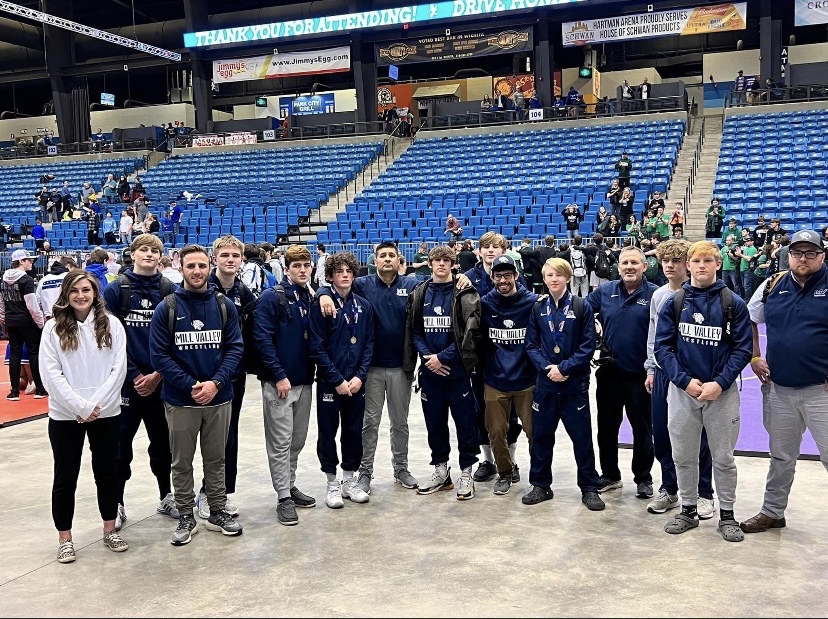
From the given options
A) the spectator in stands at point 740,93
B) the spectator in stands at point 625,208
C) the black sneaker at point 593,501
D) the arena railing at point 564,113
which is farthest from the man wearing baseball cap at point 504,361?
the spectator in stands at point 740,93

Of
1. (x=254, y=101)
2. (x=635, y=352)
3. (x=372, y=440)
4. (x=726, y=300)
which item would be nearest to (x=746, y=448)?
(x=635, y=352)

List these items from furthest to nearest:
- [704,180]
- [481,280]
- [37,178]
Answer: [37,178] → [704,180] → [481,280]

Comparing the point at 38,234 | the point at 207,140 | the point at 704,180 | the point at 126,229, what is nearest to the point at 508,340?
the point at 704,180

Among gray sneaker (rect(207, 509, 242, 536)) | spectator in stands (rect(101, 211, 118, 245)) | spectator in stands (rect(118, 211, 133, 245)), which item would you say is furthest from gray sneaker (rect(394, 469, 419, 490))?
spectator in stands (rect(101, 211, 118, 245))

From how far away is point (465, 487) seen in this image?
5.18m

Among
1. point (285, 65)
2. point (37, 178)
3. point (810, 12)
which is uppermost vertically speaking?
point (285, 65)

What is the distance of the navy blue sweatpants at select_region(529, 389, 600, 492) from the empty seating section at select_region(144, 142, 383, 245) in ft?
54.8

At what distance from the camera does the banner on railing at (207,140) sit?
95.3 feet

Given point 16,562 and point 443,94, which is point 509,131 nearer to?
point 443,94

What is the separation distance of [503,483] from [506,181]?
54.2 feet

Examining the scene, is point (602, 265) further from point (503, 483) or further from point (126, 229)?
point (126, 229)

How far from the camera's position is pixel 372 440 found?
5414 millimetres

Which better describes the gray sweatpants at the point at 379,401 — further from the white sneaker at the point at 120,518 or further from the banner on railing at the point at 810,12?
the banner on railing at the point at 810,12

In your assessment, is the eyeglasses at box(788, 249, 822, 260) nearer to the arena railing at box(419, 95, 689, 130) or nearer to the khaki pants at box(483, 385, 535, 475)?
the khaki pants at box(483, 385, 535, 475)
